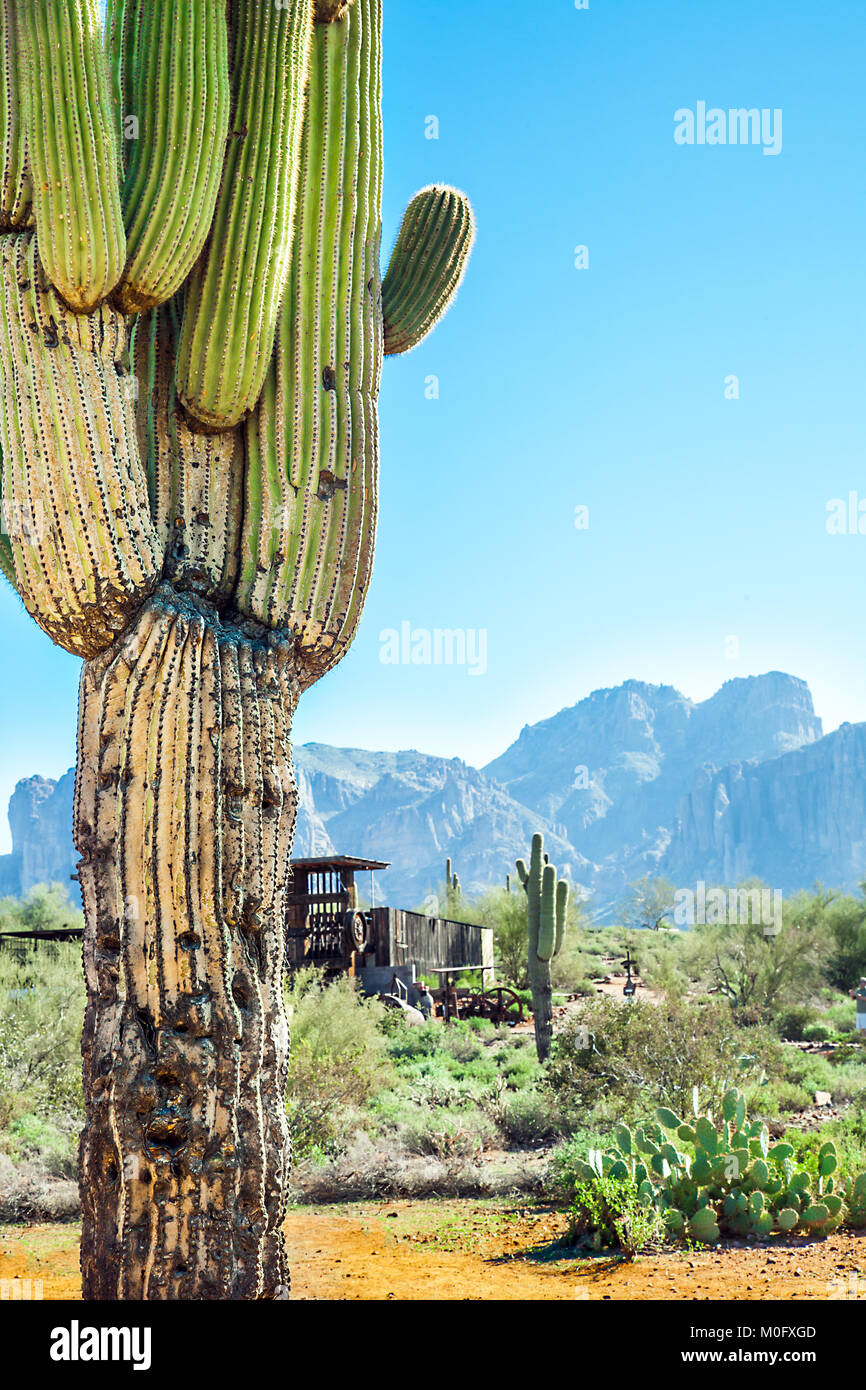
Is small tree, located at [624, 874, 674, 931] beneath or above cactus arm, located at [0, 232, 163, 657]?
beneath

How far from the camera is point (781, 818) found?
164 metres

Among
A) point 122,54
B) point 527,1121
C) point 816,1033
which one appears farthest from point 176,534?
point 816,1033

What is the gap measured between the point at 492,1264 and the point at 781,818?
166955mm

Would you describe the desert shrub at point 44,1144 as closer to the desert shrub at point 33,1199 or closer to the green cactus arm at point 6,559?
the desert shrub at point 33,1199

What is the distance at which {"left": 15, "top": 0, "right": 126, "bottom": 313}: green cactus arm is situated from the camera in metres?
3.85

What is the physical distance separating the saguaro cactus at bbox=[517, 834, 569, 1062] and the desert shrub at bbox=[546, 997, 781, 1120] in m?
3.22

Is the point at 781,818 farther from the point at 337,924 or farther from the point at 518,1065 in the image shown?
the point at 518,1065

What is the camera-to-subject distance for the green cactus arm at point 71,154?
3852 mm

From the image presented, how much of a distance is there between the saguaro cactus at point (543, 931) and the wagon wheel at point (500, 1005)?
4234 mm

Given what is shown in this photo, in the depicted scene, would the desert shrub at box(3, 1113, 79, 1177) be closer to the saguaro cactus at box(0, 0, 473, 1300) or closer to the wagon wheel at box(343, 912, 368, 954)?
the saguaro cactus at box(0, 0, 473, 1300)

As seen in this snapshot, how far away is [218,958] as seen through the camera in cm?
389

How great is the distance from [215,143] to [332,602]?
1.82 meters

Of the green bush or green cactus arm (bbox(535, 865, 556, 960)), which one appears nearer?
green cactus arm (bbox(535, 865, 556, 960))

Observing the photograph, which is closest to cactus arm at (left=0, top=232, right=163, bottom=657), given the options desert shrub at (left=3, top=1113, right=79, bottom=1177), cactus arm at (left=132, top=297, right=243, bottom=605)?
cactus arm at (left=132, top=297, right=243, bottom=605)
